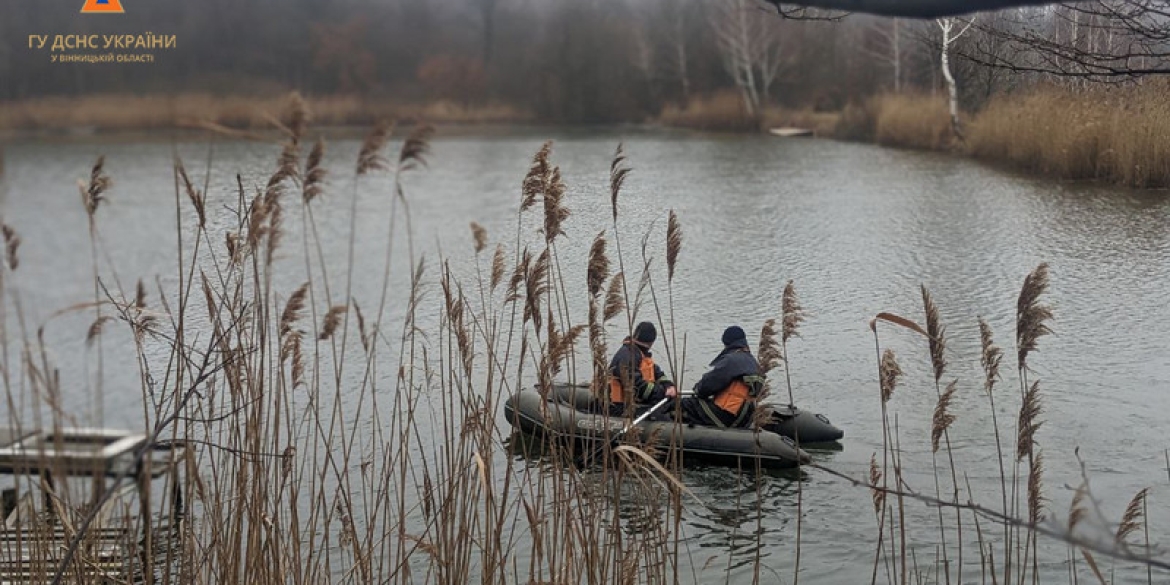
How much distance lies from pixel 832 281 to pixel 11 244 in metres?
7.60

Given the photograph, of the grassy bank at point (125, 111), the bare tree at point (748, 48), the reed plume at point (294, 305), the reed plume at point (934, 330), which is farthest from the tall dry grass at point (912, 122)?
the reed plume at point (294, 305)

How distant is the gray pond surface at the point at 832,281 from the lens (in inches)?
200

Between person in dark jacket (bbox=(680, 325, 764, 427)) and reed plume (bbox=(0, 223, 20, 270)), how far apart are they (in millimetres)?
4385

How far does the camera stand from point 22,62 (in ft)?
13.3

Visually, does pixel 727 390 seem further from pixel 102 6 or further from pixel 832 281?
pixel 102 6

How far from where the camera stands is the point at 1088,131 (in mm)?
7875

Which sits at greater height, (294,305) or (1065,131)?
(1065,131)

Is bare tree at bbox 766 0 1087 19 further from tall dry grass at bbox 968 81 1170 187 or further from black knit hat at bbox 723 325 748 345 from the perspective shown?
black knit hat at bbox 723 325 748 345

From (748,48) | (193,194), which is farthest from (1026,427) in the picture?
(748,48)

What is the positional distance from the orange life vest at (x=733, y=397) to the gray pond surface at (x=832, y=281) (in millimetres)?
368

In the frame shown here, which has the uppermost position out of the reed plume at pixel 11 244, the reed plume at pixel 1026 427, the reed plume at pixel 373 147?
the reed plume at pixel 373 147

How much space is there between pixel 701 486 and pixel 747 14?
62.6 ft

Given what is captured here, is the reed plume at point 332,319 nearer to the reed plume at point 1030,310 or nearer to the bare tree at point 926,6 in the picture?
the bare tree at point 926,6

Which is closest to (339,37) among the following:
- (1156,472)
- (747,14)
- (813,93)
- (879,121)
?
(1156,472)
